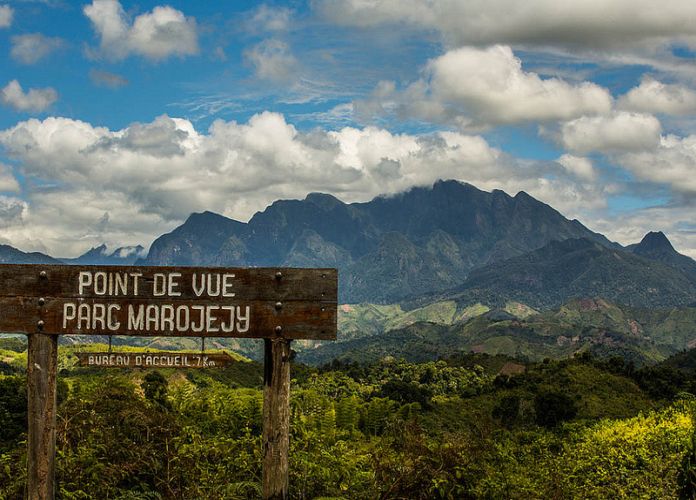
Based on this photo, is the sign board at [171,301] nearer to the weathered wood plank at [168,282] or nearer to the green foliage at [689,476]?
the weathered wood plank at [168,282]

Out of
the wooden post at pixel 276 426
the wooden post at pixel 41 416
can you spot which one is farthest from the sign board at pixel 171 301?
the wooden post at pixel 276 426

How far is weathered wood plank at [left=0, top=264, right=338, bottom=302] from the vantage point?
859cm

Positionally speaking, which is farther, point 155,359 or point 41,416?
point 155,359

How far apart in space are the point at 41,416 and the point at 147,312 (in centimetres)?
186

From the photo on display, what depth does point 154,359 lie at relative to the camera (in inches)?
347

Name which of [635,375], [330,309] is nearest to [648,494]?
[330,309]

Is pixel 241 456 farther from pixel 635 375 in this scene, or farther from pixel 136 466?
pixel 635 375

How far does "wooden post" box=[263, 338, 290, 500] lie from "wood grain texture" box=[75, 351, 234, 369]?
70cm

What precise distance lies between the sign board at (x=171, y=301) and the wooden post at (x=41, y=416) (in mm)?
280

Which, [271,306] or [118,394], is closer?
[271,306]

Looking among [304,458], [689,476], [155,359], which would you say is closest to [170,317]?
[155,359]

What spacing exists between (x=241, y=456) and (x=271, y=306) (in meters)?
2.14

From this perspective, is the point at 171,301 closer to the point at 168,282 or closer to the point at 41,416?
the point at 168,282

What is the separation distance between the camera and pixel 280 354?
27.5ft
